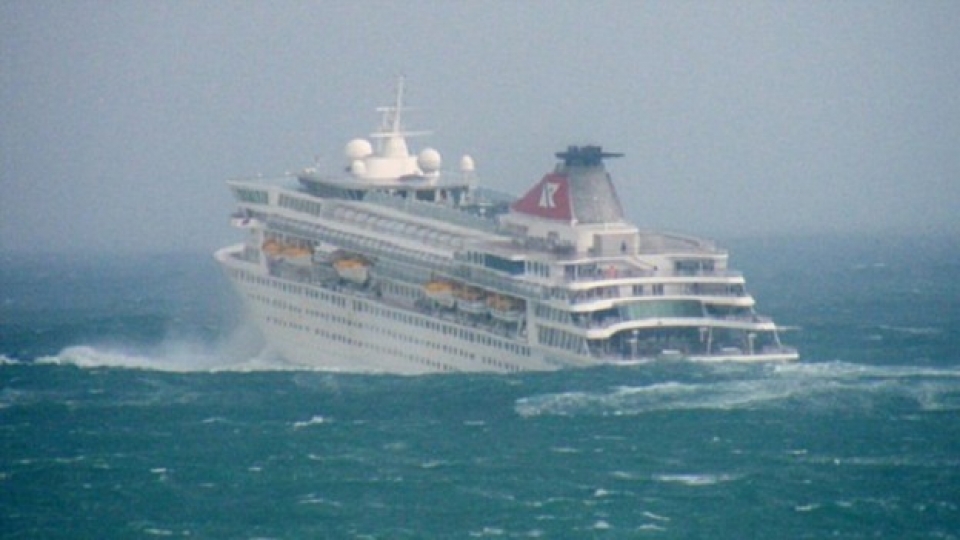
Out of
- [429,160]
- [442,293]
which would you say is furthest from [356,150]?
[442,293]

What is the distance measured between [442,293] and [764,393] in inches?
701

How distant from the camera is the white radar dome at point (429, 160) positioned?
104 metres

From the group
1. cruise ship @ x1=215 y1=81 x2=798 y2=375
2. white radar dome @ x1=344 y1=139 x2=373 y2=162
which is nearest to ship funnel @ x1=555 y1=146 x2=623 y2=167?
cruise ship @ x1=215 y1=81 x2=798 y2=375

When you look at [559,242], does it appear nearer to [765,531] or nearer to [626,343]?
[626,343]

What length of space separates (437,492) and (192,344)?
41760 millimetres

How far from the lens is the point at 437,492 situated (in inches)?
2598

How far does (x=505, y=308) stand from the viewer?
8662 cm

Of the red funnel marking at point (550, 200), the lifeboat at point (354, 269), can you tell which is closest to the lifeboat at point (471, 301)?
the red funnel marking at point (550, 200)

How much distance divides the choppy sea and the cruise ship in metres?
Answer: 1.91

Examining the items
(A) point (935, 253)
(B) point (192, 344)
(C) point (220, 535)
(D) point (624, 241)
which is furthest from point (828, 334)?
(A) point (935, 253)

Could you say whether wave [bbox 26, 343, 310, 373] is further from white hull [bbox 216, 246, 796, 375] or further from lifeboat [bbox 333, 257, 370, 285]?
lifeboat [bbox 333, 257, 370, 285]

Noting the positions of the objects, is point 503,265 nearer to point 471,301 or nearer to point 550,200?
point 471,301

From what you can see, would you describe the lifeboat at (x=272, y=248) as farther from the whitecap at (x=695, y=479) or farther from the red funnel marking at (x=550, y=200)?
the whitecap at (x=695, y=479)

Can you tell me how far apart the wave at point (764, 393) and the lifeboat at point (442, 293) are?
11.4 m
